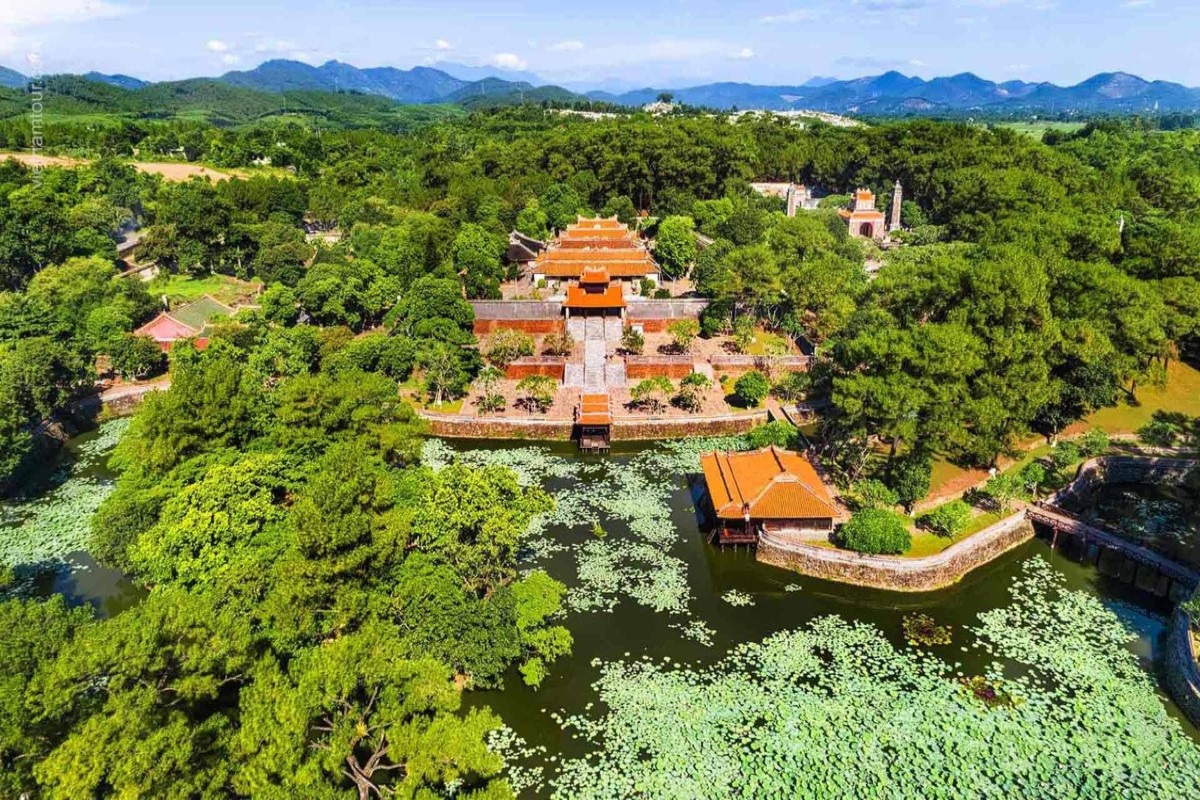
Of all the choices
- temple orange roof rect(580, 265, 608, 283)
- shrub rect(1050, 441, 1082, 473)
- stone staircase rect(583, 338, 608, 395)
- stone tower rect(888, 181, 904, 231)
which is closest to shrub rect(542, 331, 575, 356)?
stone staircase rect(583, 338, 608, 395)

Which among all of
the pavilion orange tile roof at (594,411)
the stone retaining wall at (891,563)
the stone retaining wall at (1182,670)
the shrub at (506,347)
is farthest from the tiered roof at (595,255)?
the stone retaining wall at (1182,670)

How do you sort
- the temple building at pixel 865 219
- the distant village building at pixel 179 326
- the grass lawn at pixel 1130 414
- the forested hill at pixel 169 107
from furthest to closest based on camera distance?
the forested hill at pixel 169 107 → the temple building at pixel 865 219 → the distant village building at pixel 179 326 → the grass lawn at pixel 1130 414

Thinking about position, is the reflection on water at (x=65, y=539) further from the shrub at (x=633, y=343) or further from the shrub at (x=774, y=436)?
the shrub at (x=633, y=343)

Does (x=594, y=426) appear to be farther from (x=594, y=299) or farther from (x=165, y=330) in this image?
(x=165, y=330)

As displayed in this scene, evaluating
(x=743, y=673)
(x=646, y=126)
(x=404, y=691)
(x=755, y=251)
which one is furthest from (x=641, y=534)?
(x=646, y=126)

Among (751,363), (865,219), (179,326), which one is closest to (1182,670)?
(751,363)

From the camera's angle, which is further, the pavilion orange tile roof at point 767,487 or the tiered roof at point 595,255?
the tiered roof at point 595,255

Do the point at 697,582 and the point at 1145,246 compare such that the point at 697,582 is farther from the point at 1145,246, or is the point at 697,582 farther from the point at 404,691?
the point at 1145,246
